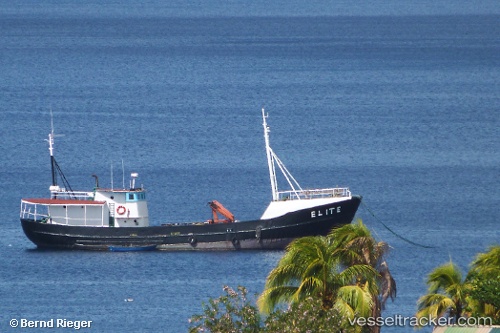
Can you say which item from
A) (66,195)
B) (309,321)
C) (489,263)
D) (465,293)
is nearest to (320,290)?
(309,321)

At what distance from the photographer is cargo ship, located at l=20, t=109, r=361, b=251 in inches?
3484

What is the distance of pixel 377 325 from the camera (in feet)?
138

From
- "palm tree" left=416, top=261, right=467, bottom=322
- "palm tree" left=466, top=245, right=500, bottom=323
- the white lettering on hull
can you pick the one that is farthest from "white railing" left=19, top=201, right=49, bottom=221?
"palm tree" left=466, top=245, right=500, bottom=323

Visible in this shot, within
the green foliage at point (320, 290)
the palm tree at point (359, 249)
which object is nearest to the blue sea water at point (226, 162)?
the palm tree at point (359, 249)

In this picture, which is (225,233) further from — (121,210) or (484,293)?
(484,293)

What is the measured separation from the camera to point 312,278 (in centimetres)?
4162

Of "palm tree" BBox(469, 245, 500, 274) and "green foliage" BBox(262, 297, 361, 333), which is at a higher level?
"palm tree" BBox(469, 245, 500, 274)

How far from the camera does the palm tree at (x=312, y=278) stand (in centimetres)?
4162

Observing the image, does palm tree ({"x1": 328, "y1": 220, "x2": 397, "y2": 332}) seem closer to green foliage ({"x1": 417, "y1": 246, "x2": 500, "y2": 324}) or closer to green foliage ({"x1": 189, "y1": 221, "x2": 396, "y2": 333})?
green foliage ({"x1": 189, "y1": 221, "x2": 396, "y2": 333})

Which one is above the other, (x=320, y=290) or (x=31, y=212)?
(x=31, y=212)

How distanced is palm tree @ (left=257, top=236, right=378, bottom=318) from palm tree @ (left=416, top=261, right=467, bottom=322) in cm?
151

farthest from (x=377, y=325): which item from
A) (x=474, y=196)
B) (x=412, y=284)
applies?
(x=474, y=196)

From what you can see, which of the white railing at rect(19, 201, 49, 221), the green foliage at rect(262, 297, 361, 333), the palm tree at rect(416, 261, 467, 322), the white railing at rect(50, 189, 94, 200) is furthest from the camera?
the white railing at rect(19, 201, 49, 221)

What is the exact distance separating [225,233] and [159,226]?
3422 mm
